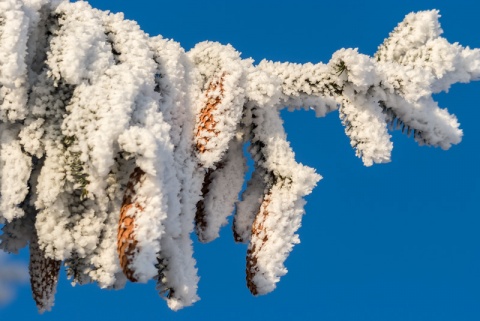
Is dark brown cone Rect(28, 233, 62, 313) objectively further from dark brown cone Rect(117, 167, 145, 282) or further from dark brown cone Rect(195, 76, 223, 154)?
dark brown cone Rect(195, 76, 223, 154)

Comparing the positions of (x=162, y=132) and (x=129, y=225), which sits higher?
(x=162, y=132)

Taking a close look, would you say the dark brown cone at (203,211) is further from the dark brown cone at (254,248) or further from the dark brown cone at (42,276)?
the dark brown cone at (42,276)

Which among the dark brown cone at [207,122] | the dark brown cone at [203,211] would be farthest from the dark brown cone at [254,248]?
the dark brown cone at [207,122]

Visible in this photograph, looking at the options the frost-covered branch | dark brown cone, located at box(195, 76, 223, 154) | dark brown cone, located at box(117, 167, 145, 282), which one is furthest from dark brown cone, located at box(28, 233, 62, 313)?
dark brown cone, located at box(195, 76, 223, 154)

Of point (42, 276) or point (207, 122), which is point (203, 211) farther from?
point (42, 276)

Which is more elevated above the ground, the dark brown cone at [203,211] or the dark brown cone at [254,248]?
the dark brown cone at [203,211]

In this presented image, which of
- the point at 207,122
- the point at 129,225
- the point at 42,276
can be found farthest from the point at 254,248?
the point at 42,276

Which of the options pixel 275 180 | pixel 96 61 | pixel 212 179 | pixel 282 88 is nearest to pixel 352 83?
pixel 282 88
